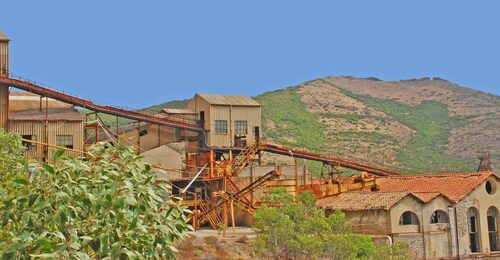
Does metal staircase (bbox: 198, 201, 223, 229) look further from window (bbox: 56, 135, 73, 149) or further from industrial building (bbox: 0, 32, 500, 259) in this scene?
window (bbox: 56, 135, 73, 149)

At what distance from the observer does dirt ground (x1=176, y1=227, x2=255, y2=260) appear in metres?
39.2

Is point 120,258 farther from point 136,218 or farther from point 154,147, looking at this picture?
point 154,147

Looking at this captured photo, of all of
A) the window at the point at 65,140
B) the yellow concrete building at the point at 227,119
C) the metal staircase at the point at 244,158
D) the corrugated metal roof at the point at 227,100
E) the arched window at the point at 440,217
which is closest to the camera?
the arched window at the point at 440,217

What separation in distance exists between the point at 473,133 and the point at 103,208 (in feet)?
407

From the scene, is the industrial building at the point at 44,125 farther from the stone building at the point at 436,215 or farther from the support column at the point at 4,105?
the stone building at the point at 436,215

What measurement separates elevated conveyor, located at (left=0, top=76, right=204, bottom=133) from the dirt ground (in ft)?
53.1

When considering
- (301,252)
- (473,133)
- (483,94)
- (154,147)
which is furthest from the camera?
(483,94)

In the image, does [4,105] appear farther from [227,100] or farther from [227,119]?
[227,100]


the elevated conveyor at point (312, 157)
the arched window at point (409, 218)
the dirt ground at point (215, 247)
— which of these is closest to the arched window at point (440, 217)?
the arched window at point (409, 218)

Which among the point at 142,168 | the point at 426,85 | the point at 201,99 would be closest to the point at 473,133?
the point at 426,85

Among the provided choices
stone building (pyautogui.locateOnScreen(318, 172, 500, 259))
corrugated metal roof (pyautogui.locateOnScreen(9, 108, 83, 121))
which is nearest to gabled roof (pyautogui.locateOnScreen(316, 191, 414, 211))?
stone building (pyautogui.locateOnScreen(318, 172, 500, 259))

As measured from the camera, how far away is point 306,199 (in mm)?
40500

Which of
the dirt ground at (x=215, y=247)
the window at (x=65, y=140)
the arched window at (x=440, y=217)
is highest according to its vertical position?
the window at (x=65, y=140)

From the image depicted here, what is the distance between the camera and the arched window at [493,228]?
47.6 metres
